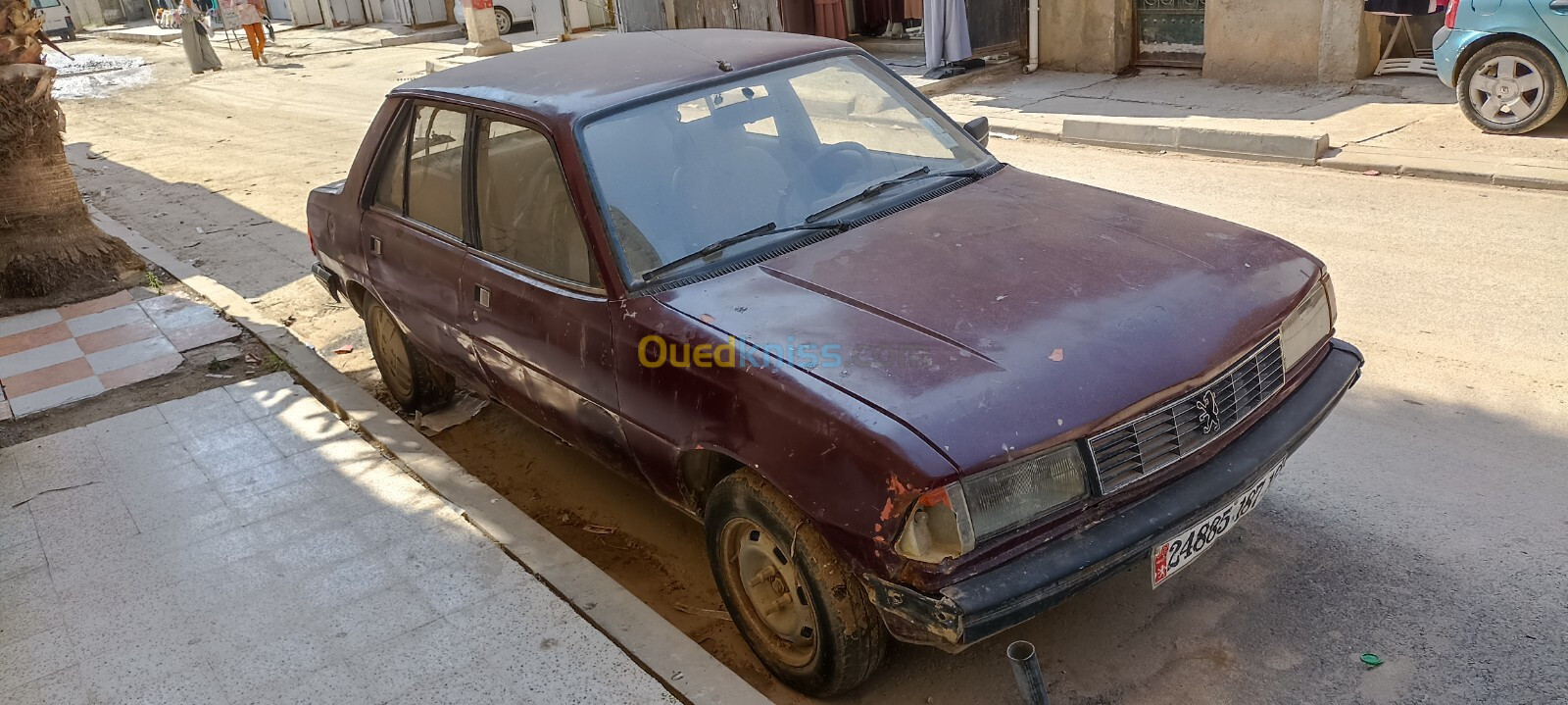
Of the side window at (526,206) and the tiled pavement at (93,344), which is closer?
the side window at (526,206)

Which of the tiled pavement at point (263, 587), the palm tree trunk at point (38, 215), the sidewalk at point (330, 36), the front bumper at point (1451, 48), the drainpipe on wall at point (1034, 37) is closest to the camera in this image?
the tiled pavement at point (263, 587)

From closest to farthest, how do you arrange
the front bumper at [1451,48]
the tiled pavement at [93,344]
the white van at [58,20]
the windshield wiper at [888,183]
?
the windshield wiper at [888,183]
the tiled pavement at [93,344]
the front bumper at [1451,48]
the white van at [58,20]

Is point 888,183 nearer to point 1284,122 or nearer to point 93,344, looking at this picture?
point 93,344

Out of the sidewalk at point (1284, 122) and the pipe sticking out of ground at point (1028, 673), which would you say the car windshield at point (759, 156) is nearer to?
the pipe sticking out of ground at point (1028, 673)

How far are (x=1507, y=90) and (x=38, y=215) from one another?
1072cm

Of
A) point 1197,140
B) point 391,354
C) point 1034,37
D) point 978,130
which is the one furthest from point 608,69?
point 1034,37

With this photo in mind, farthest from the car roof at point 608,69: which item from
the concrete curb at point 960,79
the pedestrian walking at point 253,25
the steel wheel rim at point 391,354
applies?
the pedestrian walking at point 253,25

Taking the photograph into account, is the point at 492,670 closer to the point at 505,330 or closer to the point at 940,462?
the point at 505,330

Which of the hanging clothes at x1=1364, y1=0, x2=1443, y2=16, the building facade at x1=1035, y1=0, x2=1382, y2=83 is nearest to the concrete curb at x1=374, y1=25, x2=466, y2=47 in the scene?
the building facade at x1=1035, y1=0, x2=1382, y2=83

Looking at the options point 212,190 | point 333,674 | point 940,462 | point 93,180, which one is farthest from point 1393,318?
point 93,180

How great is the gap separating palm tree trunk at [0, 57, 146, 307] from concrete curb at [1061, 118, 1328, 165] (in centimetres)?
779

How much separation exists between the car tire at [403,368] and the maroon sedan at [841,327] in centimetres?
59

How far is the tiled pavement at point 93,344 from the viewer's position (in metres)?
6.04

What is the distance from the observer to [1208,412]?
2912mm
